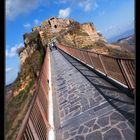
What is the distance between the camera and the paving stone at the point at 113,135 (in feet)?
18.1

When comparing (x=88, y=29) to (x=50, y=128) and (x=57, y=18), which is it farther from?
(x=50, y=128)

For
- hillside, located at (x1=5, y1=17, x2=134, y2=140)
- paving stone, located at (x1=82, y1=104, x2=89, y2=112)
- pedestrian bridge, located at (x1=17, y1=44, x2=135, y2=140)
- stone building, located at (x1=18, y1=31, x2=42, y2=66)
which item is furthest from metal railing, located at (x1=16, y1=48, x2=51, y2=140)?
stone building, located at (x1=18, y1=31, x2=42, y2=66)

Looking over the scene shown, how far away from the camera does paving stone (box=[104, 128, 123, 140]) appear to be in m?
5.51

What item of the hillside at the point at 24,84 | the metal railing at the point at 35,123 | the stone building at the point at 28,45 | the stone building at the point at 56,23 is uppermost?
the stone building at the point at 56,23

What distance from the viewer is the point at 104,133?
5.95 meters

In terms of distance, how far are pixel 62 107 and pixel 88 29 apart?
2868 inches

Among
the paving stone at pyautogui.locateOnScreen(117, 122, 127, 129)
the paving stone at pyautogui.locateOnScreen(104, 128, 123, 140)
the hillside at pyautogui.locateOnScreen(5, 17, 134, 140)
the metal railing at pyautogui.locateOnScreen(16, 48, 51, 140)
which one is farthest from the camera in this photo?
the hillside at pyautogui.locateOnScreen(5, 17, 134, 140)

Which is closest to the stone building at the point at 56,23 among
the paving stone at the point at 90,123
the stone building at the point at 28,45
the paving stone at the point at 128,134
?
the stone building at the point at 28,45

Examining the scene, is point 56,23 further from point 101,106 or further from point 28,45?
point 101,106

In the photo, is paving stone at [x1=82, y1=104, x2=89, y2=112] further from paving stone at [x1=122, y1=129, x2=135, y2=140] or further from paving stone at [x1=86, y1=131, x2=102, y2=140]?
paving stone at [x1=122, y1=129, x2=135, y2=140]

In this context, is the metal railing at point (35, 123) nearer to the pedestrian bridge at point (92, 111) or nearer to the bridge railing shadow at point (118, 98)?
the pedestrian bridge at point (92, 111)

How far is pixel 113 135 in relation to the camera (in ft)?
18.5
